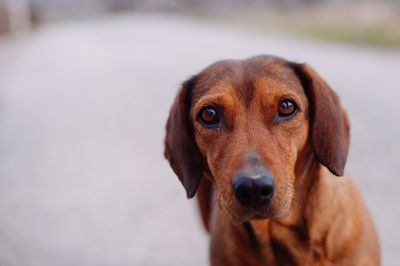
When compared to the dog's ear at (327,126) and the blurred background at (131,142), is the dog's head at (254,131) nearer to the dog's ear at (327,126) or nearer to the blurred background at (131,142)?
the dog's ear at (327,126)

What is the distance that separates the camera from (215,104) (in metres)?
2.71

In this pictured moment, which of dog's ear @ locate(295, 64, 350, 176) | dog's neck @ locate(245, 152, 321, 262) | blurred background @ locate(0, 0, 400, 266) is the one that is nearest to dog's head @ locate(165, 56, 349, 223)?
dog's ear @ locate(295, 64, 350, 176)

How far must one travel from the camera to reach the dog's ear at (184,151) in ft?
9.54

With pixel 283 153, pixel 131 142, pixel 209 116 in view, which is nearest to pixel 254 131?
pixel 283 153

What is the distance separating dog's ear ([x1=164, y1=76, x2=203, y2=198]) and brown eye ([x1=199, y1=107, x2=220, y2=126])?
0.62 feet

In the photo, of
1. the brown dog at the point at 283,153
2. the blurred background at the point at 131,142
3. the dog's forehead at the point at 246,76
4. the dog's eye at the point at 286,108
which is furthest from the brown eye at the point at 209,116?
the blurred background at the point at 131,142

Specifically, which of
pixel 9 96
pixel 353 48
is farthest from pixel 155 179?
pixel 353 48

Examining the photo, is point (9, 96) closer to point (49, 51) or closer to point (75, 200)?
point (75, 200)

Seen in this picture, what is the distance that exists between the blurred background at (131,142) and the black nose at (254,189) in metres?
1.19

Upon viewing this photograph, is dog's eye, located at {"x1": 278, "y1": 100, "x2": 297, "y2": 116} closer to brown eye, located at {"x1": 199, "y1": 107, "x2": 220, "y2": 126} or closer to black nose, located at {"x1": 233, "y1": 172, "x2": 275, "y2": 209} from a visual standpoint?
brown eye, located at {"x1": 199, "y1": 107, "x2": 220, "y2": 126}

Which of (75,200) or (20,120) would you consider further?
(20,120)

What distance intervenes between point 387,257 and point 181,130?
6.97 feet

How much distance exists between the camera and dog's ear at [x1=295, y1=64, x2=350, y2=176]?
2658mm

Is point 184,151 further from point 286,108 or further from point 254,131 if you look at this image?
point 286,108
